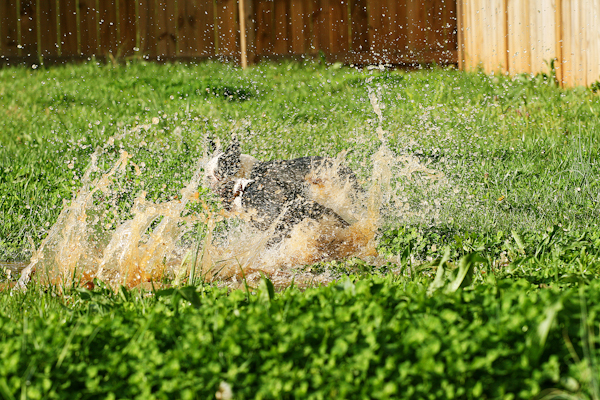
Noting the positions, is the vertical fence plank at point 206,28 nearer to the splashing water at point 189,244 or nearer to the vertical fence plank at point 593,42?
the vertical fence plank at point 593,42

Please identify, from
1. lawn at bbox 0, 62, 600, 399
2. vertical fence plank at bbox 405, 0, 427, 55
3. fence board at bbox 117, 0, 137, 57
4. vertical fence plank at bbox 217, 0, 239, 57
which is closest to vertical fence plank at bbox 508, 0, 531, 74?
lawn at bbox 0, 62, 600, 399

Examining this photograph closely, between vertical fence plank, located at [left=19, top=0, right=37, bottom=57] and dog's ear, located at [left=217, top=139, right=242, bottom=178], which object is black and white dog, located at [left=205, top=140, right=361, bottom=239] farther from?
vertical fence plank, located at [left=19, top=0, right=37, bottom=57]

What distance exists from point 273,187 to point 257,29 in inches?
240

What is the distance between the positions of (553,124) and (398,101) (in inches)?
76.6

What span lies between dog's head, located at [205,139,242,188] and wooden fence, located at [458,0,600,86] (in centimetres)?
435

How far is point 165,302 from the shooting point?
2418 millimetres

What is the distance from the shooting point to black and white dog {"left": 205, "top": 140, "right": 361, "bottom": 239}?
13.2 feet

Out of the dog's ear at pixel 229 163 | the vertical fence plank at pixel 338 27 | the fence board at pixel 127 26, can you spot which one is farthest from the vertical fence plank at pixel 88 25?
the dog's ear at pixel 229 163

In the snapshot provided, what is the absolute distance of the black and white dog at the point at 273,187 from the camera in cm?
402

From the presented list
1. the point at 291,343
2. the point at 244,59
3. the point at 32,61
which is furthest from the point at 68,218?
the point at 32,61

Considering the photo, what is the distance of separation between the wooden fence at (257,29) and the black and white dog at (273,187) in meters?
5.47

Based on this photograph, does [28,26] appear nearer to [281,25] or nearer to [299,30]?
[281,25]

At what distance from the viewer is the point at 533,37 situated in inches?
307

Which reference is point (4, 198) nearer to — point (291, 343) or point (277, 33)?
point (291, 343)
